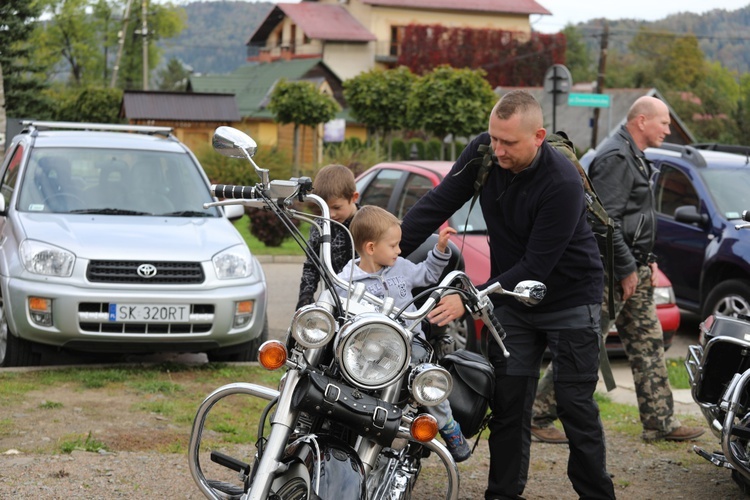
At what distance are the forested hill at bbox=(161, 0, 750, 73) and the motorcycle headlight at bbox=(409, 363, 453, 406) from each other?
115 m

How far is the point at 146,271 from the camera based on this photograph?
24.5 feet

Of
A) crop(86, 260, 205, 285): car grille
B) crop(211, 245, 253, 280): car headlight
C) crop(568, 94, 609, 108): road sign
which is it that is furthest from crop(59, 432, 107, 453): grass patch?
crop(568, 94, 609, 108): road sign

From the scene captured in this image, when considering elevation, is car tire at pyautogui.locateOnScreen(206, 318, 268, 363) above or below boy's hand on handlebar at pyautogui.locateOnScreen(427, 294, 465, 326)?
below

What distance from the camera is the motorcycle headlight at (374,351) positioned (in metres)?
3.52

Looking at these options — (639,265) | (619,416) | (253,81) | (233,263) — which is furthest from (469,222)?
(253,81)

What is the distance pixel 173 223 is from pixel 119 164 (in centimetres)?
86

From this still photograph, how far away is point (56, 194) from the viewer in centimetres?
830

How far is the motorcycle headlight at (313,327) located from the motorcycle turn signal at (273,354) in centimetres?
12

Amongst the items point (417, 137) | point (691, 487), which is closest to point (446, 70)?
point (417, 137)

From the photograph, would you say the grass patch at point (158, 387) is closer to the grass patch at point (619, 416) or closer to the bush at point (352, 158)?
the grass patch at point (619, 416)

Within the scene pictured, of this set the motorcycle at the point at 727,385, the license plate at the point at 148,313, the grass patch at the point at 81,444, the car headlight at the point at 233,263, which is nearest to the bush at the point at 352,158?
the car headlight at the point at 233,263

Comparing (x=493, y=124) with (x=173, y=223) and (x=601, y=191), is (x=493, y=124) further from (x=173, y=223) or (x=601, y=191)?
(x=173, y=223)

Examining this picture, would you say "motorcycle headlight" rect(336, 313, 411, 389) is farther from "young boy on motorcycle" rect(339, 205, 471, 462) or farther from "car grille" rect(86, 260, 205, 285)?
"car grille" rect(86, 260, 205, 285)

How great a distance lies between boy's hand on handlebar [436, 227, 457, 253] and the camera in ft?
14.2
